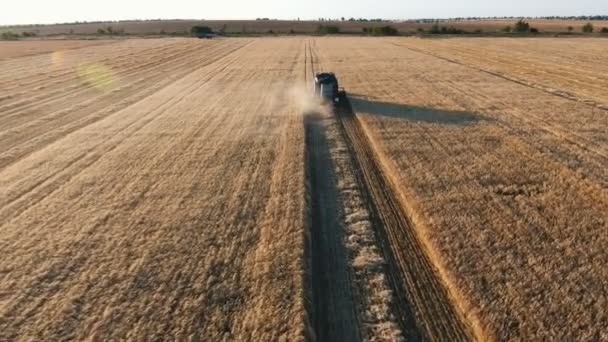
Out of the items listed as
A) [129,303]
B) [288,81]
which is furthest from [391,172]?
[288,81]

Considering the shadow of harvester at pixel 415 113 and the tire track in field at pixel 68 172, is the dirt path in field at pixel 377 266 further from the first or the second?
the tire track in field at pixel 68 172

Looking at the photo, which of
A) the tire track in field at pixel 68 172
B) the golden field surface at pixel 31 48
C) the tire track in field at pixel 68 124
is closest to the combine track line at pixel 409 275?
the tire track in field at pixel 68 172

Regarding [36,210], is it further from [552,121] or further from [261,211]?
[552,121]

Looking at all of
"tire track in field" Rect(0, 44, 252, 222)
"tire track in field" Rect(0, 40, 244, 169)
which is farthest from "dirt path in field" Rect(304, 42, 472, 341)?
"tire track in field" Rect(0, 40, 244, 169)

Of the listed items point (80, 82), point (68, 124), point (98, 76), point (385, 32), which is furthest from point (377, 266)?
point (385, 32)

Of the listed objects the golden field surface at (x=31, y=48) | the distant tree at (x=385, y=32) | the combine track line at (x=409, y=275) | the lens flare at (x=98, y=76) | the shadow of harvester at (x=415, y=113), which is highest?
the distant tree at (x=385, y=32)

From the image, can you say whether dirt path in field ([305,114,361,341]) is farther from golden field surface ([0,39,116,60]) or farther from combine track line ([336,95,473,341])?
golden field surface ([0,39,116,60])
